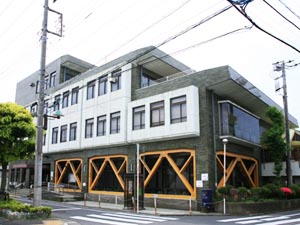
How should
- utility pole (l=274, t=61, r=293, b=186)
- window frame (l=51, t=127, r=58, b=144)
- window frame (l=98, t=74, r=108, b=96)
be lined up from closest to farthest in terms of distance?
utility pole (l=274, t=61, r=293, b=186), window frame (l=98, t=74, r=108, b=96), window frame (l=51, t=127, r=58, b=144)

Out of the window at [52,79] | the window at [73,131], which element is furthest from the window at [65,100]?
the window at [52,79]

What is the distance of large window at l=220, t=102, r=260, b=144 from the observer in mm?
23703

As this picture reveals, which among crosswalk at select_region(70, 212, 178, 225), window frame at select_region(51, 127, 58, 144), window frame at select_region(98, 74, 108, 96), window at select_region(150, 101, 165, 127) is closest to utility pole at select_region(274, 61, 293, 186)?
window at select_region(150, 101, 165, 127)

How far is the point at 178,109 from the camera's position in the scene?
23594mm

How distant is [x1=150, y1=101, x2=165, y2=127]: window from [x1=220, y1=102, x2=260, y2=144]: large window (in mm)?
4303

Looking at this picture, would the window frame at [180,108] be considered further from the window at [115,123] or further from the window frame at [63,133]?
the window frame at [63,133]

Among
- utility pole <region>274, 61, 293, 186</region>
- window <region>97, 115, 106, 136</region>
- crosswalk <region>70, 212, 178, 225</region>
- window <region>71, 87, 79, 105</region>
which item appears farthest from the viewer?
window <region>71, 87, 79, 105</region>

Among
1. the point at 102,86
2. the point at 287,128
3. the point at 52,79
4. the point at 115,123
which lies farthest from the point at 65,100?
the point at 287,128

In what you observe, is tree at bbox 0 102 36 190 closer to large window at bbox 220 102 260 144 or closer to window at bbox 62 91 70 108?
large window at bbox 220 102 260 144

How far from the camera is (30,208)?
14086 millimetres

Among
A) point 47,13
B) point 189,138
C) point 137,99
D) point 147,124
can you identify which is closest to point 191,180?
point 189,138

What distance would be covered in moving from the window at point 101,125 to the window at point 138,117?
156 inches

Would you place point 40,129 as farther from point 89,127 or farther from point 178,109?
point 89,127

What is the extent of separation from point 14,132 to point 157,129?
10.3 m
